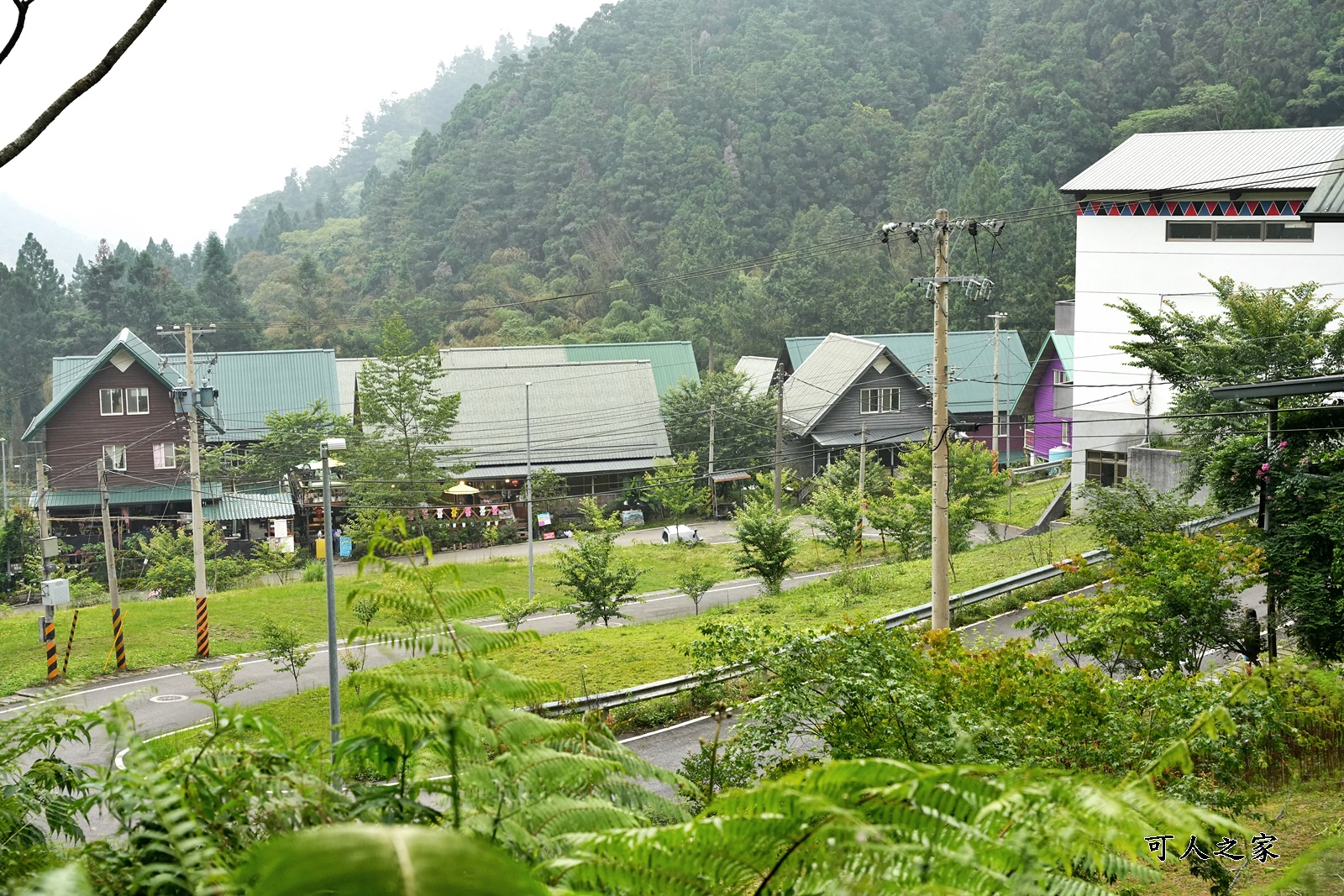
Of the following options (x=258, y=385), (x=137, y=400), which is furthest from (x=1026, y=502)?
(x=137, y=400)

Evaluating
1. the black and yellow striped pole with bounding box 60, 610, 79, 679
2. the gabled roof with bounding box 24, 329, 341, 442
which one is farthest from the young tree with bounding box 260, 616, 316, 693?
the gabled roof with bounding box 24, 329, 341, 442

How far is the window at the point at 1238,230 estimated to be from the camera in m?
26.3

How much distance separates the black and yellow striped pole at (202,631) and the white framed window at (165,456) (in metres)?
14.4

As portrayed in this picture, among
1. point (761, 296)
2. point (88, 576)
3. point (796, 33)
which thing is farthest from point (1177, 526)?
point (796, 33)

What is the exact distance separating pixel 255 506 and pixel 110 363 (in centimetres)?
627

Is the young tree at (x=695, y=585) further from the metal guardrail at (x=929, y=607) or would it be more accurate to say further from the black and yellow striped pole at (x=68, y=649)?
the black and yellow striped pole at (x=68, y=649)

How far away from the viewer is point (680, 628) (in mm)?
20062

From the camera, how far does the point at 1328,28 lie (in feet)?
176

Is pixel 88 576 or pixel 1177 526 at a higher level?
pixel 1177 526

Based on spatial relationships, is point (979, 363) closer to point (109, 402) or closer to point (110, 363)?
point (110, 363)

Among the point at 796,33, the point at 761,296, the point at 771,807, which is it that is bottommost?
the point at 771,807

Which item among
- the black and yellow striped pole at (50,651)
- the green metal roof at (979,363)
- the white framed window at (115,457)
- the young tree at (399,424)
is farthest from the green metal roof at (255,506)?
the green metal roof at (979,363)

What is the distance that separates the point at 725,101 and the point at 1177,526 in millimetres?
61809

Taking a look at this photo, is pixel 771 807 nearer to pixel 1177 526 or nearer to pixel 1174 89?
pixel 1177 526
